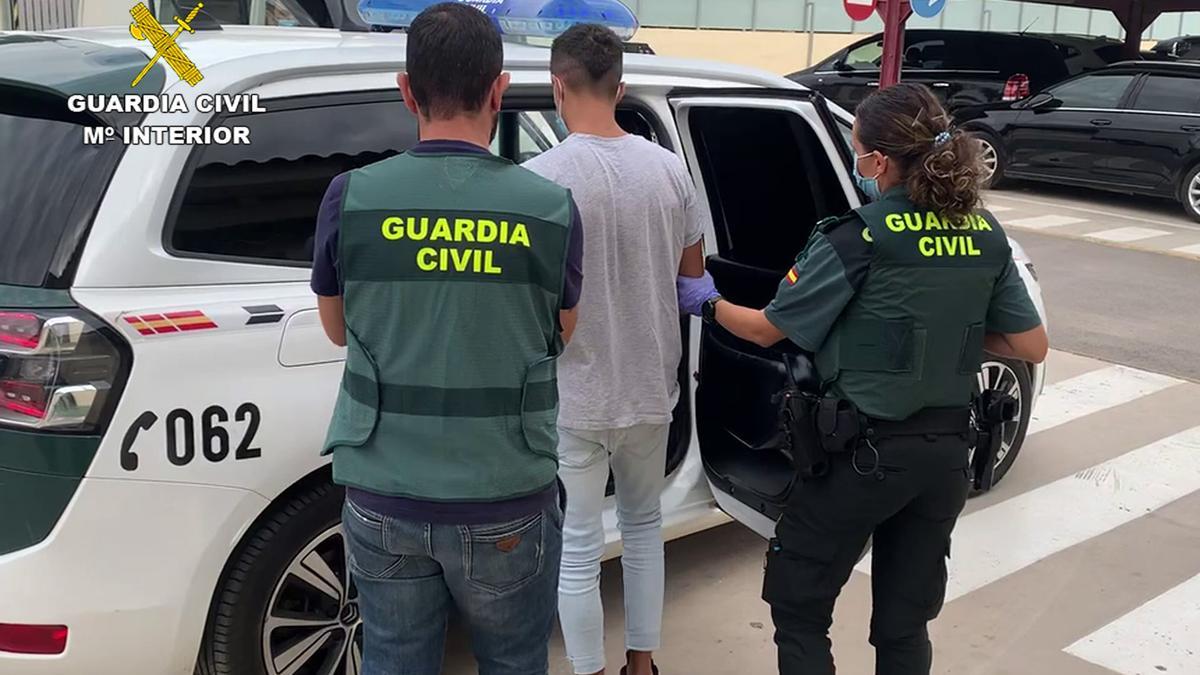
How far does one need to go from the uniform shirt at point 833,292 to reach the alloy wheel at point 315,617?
1.21m

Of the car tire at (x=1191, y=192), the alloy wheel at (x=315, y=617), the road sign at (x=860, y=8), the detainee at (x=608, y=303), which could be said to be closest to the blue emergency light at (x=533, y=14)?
the detainee at (x=608, y=303)

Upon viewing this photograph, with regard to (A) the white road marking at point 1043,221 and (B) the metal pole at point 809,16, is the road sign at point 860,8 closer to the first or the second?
(A) the white road marking at point 1043,221

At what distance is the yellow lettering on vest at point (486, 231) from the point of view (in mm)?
1744

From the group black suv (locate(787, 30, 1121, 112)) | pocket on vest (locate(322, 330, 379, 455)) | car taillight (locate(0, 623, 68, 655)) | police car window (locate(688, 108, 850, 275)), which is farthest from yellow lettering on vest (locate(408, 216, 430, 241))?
black suv (locate(787, 30, 1121, 112))

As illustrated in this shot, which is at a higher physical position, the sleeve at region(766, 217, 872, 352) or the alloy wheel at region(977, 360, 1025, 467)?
the sleeve at region(766, 217, 872, 352)

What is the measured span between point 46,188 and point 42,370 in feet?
1.31

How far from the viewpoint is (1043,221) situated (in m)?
11.1

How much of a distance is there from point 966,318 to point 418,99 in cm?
128

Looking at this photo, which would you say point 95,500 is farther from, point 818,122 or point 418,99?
point 818,122

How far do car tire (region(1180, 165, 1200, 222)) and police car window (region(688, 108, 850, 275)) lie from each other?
892 centimetres

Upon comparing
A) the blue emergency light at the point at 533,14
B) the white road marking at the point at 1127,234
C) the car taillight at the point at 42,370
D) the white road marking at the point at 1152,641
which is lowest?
the white road marking at the point at 1152,641

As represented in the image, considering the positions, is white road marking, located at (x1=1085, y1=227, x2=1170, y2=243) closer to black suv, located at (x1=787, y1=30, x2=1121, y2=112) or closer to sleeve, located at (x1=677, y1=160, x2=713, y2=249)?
black suv, located at (x1=787, y1=30, x2=1121, y2=112)

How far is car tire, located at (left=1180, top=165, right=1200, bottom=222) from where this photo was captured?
432 inches

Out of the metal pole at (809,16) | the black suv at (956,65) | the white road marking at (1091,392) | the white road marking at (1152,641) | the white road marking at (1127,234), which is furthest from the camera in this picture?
the metal pole at (809,16)
